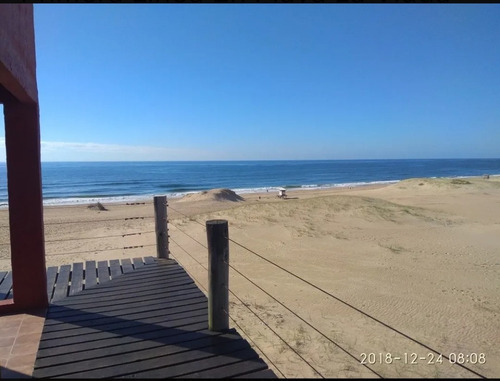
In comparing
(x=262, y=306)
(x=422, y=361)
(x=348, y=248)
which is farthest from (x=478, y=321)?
(x=348, y=248)

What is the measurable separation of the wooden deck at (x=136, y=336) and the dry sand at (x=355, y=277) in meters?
0.64

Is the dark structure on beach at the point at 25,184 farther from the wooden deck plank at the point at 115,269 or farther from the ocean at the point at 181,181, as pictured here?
Answer: the ocean at the point at 181,181

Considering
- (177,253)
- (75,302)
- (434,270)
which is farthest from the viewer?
(177,253)

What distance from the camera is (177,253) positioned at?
984cm

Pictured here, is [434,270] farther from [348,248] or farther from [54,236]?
[54,236]

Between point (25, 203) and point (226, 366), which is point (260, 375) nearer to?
point (226, 366)

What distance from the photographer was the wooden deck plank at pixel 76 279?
14.5 ft

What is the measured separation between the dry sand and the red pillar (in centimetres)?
275

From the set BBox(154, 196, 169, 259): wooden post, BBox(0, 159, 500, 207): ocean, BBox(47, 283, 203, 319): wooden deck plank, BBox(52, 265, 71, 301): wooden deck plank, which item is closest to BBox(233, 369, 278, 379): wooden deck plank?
BBox(47, 283, 203, 319): wooden deck plank

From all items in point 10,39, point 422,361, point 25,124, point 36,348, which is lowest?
point 422,361

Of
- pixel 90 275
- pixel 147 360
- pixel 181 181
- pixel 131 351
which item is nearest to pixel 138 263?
pixel 90 275

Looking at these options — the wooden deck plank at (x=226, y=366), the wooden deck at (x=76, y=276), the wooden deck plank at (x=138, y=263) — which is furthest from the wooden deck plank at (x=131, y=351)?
the wooden deck plank at (x=138, y=263)

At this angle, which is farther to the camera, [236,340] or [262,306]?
A: [262,306]

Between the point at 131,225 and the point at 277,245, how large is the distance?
790 cm
